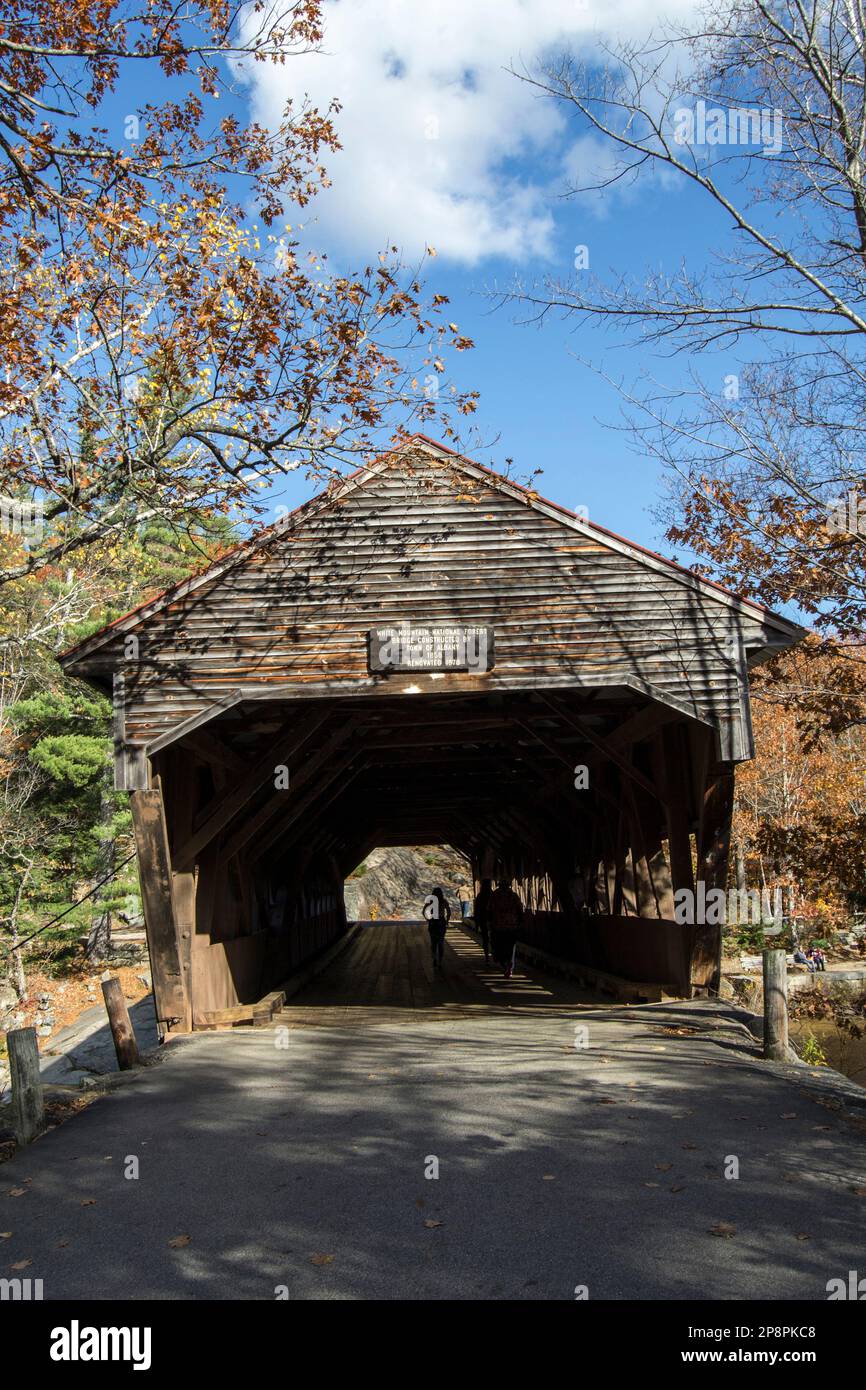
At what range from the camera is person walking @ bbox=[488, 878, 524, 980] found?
18688 mm

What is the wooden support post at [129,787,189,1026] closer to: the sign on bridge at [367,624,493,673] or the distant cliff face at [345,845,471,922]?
the sign on bridge at [367,624,493,673]

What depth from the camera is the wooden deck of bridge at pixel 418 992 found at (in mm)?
14172

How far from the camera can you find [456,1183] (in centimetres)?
551

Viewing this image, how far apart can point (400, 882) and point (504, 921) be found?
112ft

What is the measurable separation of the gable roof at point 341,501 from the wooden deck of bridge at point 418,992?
208 inches

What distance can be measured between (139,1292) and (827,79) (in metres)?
10.4

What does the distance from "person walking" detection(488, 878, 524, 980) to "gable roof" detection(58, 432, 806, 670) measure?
8.45m

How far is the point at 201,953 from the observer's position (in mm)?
12375

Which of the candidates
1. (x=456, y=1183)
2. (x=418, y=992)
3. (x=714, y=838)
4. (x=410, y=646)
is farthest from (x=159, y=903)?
(x=418, y=992)

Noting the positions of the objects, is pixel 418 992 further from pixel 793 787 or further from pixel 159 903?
pixel 793 787

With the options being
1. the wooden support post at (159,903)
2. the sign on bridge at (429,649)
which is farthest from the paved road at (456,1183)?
the sign on bridge at (429,649)

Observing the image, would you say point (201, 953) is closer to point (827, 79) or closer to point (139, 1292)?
point (139, 1292)

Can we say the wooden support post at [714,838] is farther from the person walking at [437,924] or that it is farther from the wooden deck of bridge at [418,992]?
the person walking at [437,924]
